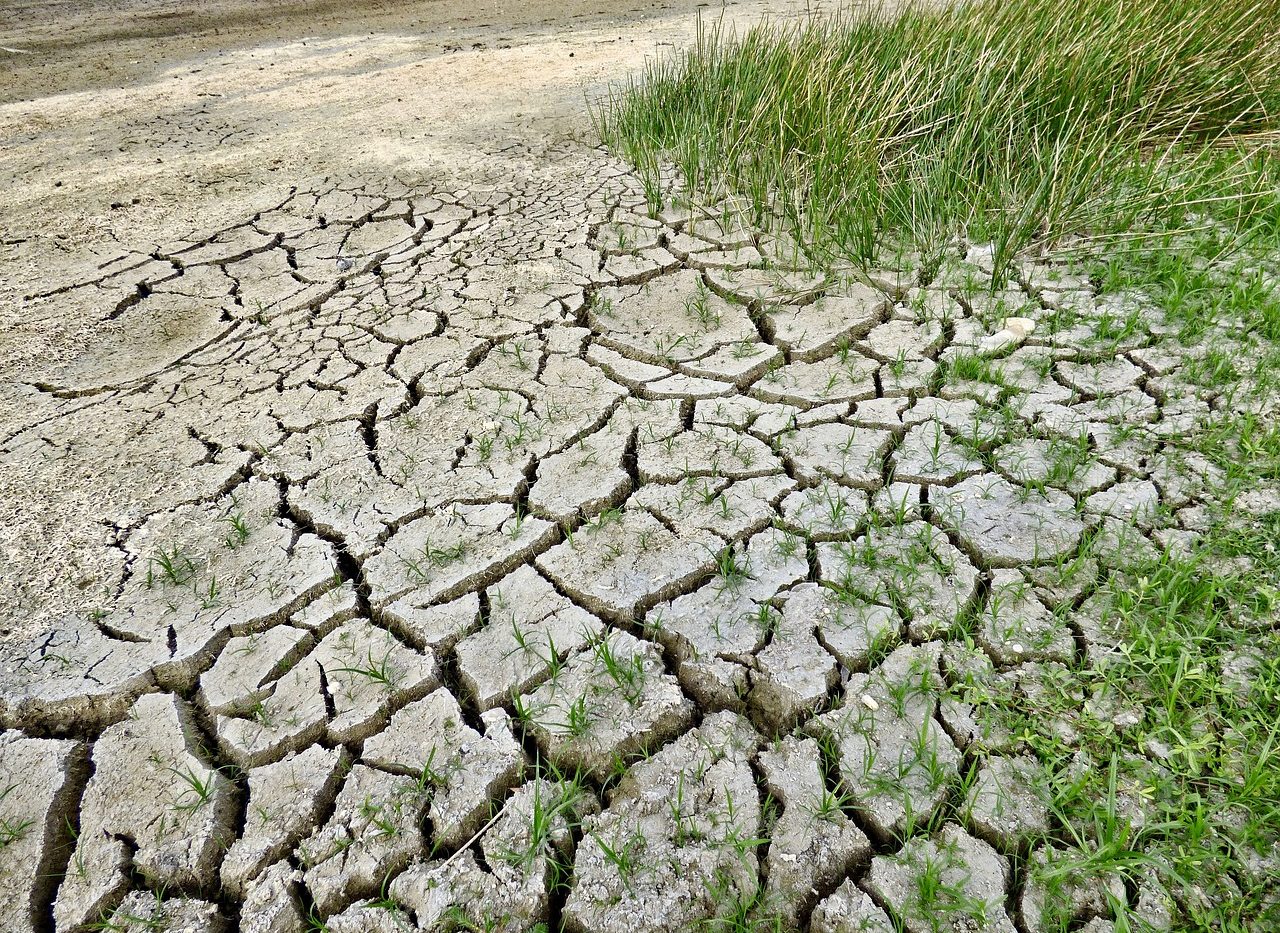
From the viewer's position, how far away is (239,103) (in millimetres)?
5199

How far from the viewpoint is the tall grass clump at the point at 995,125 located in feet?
10.1

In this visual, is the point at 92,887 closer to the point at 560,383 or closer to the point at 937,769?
the point at 937,769

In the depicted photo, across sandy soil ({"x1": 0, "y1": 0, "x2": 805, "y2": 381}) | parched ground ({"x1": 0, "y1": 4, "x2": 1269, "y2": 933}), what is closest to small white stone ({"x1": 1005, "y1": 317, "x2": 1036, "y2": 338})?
parched ground ({"x1": 0, "y1": 4, "x2": 1269, "y2": 933})

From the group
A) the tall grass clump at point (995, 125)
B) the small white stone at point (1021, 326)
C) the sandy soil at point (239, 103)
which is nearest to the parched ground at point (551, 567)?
the small white stone at point (1021, 326)

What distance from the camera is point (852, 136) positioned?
10.9 feet

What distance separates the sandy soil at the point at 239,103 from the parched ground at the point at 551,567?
0.14 meters

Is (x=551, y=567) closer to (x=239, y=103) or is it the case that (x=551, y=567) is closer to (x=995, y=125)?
(x=995, y=125)

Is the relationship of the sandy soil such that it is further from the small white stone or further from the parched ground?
the small white stone

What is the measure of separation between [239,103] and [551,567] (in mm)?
4617

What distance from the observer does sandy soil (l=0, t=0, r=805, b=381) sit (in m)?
3.75

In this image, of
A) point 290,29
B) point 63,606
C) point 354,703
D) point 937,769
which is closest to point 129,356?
point 63,606

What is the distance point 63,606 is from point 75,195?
296 centimetres

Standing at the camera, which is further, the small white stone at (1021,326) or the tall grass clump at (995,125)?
the tall grass clump at (995,125)

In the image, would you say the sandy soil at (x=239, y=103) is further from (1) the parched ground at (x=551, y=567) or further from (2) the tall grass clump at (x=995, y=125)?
(2) the tall grass clump at (x=995, y=125)
